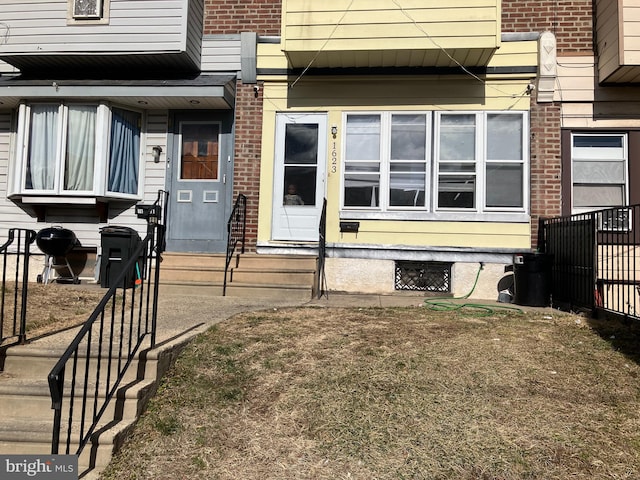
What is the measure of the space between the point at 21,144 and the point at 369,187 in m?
6.47

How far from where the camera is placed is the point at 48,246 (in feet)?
25.8

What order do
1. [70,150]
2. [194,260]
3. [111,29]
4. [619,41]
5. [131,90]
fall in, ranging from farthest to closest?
[70,150] → [111,29] → [131,90] → [194,260] → [619,41]

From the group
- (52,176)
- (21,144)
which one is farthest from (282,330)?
(21,144)

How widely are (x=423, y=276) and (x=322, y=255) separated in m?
1.85

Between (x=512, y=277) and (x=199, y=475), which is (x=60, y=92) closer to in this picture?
(x=199, y=475)

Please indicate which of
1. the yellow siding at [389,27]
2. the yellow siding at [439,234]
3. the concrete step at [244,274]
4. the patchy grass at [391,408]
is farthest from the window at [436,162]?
the patchy grass at [391,408]

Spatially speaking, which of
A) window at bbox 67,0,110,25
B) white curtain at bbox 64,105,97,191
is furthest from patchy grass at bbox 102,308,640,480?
window at bbox 67,0,110,25

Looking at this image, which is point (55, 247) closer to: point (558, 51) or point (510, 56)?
point (510, 56)

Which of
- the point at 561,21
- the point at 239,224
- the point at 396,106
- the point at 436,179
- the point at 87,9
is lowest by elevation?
the point at 239,224

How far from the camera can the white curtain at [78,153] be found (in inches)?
326

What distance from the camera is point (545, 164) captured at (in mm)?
7750

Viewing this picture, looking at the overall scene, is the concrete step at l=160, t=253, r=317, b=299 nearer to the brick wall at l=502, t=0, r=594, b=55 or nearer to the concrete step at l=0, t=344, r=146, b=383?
the concrete step at l=0, t=344, r=146, b=383

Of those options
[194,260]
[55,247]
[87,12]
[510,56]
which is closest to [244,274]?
[194,260]

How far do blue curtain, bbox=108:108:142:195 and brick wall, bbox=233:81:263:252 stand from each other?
2.03m
